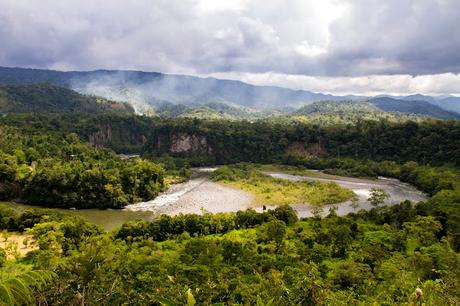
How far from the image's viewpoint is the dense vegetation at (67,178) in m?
73.9

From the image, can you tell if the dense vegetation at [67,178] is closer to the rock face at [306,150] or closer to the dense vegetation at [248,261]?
the dense vegetation at [248,261]

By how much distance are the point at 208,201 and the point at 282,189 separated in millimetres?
16034

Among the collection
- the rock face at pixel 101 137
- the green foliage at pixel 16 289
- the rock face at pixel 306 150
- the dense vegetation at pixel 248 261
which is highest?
the green foliage at pixel 16 289

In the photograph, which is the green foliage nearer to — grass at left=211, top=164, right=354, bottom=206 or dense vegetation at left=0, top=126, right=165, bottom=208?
dense vegetation at left=0, top=126, right=165, bottom=208

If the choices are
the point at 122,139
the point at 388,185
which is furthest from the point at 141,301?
the point at 122,139

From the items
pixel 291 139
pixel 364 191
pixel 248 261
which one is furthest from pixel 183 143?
pixel 248 261

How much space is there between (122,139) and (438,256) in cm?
15296

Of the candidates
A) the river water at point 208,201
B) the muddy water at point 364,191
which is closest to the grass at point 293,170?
the muddy water at point 364,191

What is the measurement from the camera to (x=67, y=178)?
74750mm

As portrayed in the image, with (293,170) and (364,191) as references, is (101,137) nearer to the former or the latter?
(293,170)

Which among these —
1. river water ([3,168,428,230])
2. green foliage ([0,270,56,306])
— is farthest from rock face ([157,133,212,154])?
green foliage ([0,270,56,306])

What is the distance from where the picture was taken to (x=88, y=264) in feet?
83.5

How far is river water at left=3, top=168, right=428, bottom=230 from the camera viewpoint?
70.6 metres

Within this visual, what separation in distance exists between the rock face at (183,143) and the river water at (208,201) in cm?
3922
